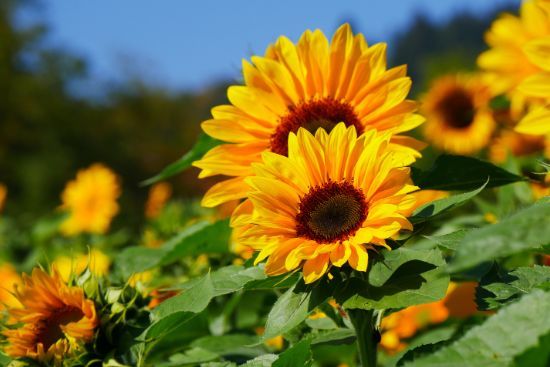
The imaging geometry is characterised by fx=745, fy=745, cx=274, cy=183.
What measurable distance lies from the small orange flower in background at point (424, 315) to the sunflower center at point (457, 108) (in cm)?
214

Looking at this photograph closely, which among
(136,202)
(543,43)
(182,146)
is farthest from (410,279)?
(182,146)

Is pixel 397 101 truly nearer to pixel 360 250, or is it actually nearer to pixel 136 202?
pixel 360 250

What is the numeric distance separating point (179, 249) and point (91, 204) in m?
3.66

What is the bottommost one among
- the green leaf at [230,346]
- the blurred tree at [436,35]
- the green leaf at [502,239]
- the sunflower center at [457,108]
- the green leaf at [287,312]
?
the green leaf at [230,346]

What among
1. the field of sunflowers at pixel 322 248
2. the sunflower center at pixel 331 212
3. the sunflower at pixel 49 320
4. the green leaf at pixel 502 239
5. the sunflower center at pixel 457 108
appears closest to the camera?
the green leaf at pixel 502 239

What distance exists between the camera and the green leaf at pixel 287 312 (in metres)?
1.05

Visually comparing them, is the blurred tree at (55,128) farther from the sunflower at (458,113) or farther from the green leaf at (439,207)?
the green leaf at (439,207)

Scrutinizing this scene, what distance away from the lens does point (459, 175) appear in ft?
4.24

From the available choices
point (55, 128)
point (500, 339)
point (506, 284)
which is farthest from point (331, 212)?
point (55, 128)

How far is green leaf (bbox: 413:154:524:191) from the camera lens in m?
1.29

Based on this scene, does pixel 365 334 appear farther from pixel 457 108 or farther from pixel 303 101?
pixel 457 108

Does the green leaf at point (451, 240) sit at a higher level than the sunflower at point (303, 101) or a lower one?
lower

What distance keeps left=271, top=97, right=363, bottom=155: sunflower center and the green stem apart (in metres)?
0.36

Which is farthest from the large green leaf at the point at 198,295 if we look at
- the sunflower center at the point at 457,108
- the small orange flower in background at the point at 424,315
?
the sunflower center at the point at 457,108
